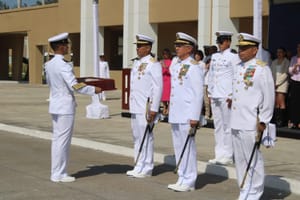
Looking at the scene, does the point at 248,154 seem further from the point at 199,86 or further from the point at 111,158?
the point at 111,158

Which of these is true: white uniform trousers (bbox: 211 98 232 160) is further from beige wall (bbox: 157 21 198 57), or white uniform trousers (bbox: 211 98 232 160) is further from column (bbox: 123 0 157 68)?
beige wall (bbox: 157 21 198 57)

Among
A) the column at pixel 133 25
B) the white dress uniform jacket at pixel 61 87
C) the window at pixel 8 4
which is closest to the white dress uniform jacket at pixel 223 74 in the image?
the white dress uniform jacket at pixel 61 87

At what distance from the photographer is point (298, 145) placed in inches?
476

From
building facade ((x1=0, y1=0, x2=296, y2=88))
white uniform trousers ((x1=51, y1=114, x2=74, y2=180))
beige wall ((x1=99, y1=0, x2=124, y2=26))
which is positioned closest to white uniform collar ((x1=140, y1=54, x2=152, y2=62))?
white uniform trousers ((x1=51, y1=114, x2=74, y2=180))

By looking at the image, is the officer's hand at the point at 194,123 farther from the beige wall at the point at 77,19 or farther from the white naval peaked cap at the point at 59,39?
the beige wall at the point at 77,19

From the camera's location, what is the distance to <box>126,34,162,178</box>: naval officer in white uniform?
8.65 metres

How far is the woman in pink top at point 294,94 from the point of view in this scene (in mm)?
13141

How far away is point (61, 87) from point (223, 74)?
270 cm

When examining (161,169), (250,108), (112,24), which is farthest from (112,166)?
(112,24)

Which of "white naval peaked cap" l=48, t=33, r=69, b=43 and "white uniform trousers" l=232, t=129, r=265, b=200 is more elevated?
"white naval peaked cap" l=48, t=33, r=69, b=43

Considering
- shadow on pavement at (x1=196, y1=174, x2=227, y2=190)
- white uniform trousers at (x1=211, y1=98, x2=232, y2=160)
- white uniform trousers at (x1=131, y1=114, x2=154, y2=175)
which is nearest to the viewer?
shadow on pavement at (x1=196, y1=174, x2=227, y2=190)

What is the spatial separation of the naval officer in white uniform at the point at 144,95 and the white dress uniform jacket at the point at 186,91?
0.52 metres

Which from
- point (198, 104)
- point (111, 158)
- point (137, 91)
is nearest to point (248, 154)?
point (198, 104)

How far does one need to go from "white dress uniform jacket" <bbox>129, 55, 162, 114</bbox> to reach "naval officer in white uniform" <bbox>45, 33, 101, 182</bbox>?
564 millimetres
